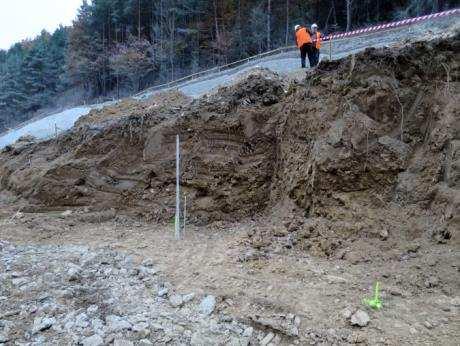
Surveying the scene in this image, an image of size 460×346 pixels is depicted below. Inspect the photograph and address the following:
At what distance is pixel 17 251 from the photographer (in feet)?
22.3

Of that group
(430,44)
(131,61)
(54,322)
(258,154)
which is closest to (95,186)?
(258,154)

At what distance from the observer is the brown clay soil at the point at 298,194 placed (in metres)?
4.71

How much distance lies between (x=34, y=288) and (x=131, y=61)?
33095mm

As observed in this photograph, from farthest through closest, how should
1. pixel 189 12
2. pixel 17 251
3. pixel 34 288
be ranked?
pixel 189 12 < pixel 17 251 < pixel 34 288

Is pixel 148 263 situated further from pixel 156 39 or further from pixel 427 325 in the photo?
pixel 156 39

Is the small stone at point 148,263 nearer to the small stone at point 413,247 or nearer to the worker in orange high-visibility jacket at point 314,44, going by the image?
the small stone at point 413,247

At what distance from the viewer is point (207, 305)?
483 cm

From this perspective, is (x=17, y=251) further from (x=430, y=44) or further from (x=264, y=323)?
(x=430, y=44)

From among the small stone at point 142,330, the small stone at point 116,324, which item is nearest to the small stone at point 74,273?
the small stone at point 116,324

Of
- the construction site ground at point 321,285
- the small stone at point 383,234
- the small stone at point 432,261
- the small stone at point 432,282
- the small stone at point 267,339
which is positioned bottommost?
the small stone at point 267,339

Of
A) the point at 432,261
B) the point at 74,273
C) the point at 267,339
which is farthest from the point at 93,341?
the point at 432,261

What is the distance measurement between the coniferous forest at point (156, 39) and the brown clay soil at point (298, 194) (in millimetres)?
18443

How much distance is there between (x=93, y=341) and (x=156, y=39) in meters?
36.8

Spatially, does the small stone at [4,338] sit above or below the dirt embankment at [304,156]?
below
